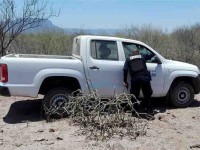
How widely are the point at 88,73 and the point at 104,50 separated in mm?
675

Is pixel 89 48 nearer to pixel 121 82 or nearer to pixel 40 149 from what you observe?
pixel 121 82

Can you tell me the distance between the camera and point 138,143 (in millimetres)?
6980

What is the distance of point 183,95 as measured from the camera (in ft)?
32.0

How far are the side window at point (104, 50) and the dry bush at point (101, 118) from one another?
1.05 m

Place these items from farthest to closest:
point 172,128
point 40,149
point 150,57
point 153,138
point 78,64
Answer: point 150,57, point 78,64, point 172,128, point 153,138, point 40,149

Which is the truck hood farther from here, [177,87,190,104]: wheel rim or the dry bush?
the dry bush

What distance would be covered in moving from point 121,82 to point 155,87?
927 millimetres

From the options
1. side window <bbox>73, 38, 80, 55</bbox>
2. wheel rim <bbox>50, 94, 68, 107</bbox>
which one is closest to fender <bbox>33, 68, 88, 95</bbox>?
wheel rim <bbox>50, 94, 68, 107</bbox>

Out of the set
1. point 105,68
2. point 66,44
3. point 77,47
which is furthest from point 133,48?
point 66,44

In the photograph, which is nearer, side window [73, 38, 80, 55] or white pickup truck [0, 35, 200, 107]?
white pickup truck [0, 35, 200, 107]

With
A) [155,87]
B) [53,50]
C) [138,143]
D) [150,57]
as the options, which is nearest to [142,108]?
[155,87]

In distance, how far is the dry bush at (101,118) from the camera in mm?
7398

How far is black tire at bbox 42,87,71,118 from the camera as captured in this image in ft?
27.8

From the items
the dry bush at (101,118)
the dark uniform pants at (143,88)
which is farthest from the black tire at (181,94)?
the dry bush at (101,118)
